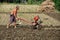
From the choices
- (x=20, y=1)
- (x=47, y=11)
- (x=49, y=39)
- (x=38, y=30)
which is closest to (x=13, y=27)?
(x=38, y=30)

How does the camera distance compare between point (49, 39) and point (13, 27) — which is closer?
point (49, 39)

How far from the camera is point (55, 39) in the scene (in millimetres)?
9984

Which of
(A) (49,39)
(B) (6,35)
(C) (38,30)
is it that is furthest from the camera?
(C) (38,30)

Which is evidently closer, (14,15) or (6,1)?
(14,15)

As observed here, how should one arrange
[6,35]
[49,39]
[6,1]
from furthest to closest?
[6,1], [6,35], [49,39]

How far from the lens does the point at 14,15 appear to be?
1297 centimetres

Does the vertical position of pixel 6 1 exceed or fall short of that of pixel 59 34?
it falls short

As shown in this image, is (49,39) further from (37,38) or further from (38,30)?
(38,30)

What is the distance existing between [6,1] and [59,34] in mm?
24463

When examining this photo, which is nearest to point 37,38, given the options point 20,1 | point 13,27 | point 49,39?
point 49,39

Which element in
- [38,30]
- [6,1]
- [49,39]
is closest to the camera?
[49,39]

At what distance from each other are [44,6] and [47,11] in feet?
1.80

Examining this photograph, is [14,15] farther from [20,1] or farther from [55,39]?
[20,1]

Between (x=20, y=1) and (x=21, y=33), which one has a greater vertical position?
(x=21, y=33)
